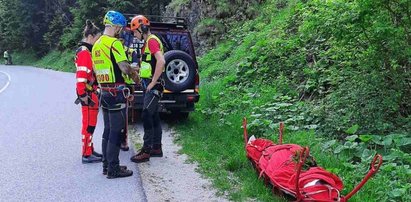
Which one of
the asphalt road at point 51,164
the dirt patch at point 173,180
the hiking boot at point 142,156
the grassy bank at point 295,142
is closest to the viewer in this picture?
the grassy bank at point 295,142

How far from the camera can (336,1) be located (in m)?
6.58

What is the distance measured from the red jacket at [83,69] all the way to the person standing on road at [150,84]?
2.60 feet

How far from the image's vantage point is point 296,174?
423cm

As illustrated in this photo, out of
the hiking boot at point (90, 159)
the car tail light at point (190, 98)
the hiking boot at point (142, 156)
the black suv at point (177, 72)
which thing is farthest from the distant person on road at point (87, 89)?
the car tail light at point (190, 98)

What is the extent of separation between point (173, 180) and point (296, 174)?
6.70ft

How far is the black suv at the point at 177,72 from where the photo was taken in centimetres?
848

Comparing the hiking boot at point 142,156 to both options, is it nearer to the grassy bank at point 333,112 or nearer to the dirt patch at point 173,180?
the dirt patch at point 173,180

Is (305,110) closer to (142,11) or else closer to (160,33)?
(160,33)

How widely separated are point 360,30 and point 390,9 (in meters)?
0.50

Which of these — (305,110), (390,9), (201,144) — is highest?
(390,9)

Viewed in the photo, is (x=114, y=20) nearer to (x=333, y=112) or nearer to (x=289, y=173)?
(x=289, y=173)

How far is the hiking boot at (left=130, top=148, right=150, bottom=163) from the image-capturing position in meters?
6.61

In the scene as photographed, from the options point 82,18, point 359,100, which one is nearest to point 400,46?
point 359,100

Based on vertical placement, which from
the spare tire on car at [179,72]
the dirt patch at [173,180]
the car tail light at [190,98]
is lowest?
the dirt patch at [173,180]
